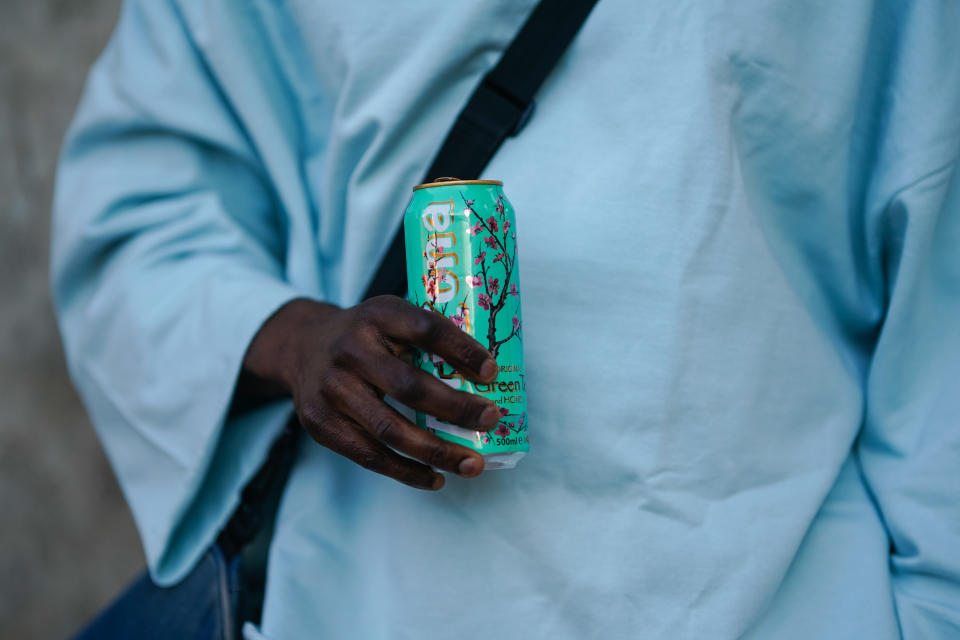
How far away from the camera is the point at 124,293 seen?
98 cm

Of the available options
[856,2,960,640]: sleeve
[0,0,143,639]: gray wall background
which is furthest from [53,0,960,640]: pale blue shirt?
[0,0,143,639]: gray wall background

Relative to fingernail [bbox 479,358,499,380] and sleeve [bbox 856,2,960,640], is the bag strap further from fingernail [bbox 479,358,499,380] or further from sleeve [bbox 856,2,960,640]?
sleeve [bbox 856,2,960,640]

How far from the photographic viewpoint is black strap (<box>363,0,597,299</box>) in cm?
84

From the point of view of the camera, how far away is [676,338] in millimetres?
793

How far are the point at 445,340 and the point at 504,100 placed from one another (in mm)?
372

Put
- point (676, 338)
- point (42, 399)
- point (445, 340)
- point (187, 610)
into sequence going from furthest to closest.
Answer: point (42, 399), point (187, 610), point (676, 338), point (445, 340)

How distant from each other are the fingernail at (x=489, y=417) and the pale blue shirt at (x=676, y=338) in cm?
19

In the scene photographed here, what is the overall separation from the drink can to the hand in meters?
0.02

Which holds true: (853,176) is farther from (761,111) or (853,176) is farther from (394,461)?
(394,461)

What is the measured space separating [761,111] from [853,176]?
Result: 15 cm

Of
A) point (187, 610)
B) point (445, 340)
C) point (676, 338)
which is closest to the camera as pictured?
point (445, 340)

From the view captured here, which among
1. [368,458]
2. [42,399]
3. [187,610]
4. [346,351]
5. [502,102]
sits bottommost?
[42,399]

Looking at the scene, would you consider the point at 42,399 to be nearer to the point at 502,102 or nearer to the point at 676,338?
the point at 502,102

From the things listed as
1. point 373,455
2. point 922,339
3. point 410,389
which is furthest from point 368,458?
point 922,339
